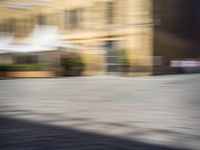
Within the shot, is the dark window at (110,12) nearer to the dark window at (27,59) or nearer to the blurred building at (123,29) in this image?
the blurred building at (123,29)

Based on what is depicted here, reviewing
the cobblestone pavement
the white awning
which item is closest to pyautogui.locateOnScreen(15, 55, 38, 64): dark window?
the white awning

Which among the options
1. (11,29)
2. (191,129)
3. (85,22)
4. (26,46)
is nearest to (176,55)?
(85,22)

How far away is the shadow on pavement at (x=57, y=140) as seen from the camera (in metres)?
4.86

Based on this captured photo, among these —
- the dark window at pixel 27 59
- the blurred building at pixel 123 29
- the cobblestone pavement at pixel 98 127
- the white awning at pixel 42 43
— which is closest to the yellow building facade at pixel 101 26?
the blurred building at pixel 123 29

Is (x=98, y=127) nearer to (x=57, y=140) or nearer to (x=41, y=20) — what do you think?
(x=57, y=140)

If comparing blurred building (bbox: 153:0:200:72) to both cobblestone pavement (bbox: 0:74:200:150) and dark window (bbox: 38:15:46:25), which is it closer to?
dark window (bbox: 38:15:46:25)

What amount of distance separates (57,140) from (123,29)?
25.1 meters

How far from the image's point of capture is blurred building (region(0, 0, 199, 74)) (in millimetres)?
28844

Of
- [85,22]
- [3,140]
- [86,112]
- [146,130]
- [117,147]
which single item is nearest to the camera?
[117,147]

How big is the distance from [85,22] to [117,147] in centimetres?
2873

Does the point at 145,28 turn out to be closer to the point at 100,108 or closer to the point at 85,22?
the point at 85,22

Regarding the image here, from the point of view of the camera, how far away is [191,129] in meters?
6.22

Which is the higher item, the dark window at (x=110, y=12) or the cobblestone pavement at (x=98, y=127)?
the dark window at (x=110, y=12)

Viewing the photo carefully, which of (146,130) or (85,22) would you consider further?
(85,22)
